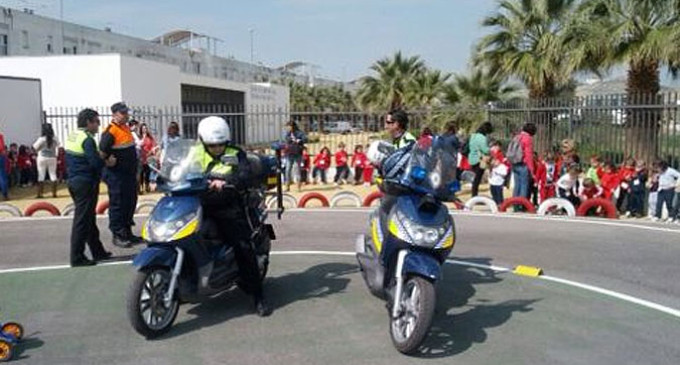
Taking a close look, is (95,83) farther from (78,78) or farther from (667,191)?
(667,191)

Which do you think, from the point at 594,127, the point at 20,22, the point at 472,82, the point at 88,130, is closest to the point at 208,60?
the point at 20,22

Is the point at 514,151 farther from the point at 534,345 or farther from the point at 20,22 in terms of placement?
the point at 20,22

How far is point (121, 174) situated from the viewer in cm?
895

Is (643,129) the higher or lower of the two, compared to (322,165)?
higher

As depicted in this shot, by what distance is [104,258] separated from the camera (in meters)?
8.45

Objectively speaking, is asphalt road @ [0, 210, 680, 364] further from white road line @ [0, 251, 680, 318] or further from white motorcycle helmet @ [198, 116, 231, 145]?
white motorcycle helmet @ [198, 116, 231, 145]

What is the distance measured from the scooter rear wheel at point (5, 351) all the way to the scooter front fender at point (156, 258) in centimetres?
99

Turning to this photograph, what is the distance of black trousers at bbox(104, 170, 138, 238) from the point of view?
8.99 m

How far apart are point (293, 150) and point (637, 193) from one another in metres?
8.23

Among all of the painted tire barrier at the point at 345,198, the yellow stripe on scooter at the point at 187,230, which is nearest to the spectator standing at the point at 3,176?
the painted tire barrier at the point at 345,198

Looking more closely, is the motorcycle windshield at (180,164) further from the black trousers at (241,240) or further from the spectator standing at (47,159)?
the spectator standing at (47,159)

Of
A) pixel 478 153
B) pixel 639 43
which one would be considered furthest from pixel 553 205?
pixel 639 43

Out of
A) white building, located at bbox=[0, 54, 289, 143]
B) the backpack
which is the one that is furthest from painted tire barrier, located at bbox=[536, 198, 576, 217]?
white building, located at bbox=[0, 54, 289, 143]

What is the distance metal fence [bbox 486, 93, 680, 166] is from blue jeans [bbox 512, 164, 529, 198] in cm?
318
